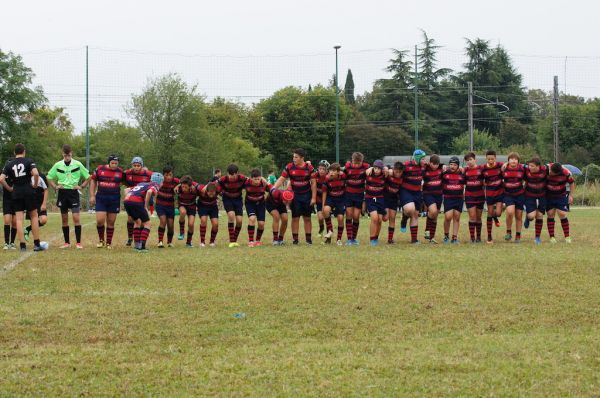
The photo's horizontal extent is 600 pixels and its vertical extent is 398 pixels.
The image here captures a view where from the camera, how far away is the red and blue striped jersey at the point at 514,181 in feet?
54.6

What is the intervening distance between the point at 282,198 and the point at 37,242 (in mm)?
4800

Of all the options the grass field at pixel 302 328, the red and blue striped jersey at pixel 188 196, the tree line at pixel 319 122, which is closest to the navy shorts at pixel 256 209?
the red and blue striped jersey at pixel 188 196

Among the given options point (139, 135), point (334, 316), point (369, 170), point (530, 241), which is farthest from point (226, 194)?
point (139, 135)

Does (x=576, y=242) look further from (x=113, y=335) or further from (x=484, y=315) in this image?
(x=113, y=335)

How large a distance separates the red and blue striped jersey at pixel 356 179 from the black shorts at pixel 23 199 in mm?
6190

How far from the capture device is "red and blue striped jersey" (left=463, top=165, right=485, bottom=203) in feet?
54.8

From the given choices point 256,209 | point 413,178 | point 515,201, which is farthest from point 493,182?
point 256,209

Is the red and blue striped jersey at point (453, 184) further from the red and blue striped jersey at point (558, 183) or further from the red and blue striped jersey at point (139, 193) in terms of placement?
the red and blue striped jersey at point (139, 193)

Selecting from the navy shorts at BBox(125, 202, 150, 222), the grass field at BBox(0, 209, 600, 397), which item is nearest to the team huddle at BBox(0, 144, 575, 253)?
the navy shorts at BBox(125, 202, 150, 222)

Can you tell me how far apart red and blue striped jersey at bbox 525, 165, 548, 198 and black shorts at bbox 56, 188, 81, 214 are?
917 cm

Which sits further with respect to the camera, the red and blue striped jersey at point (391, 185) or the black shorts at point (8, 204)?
the red and blue striped jersey at point (391, 185)

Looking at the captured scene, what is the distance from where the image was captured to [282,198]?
1634 centimetres

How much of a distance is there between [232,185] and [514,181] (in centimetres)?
580

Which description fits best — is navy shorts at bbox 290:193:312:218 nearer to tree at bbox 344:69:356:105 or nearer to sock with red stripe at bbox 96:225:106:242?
sock with red stripe at bbox 96:225:106:242
